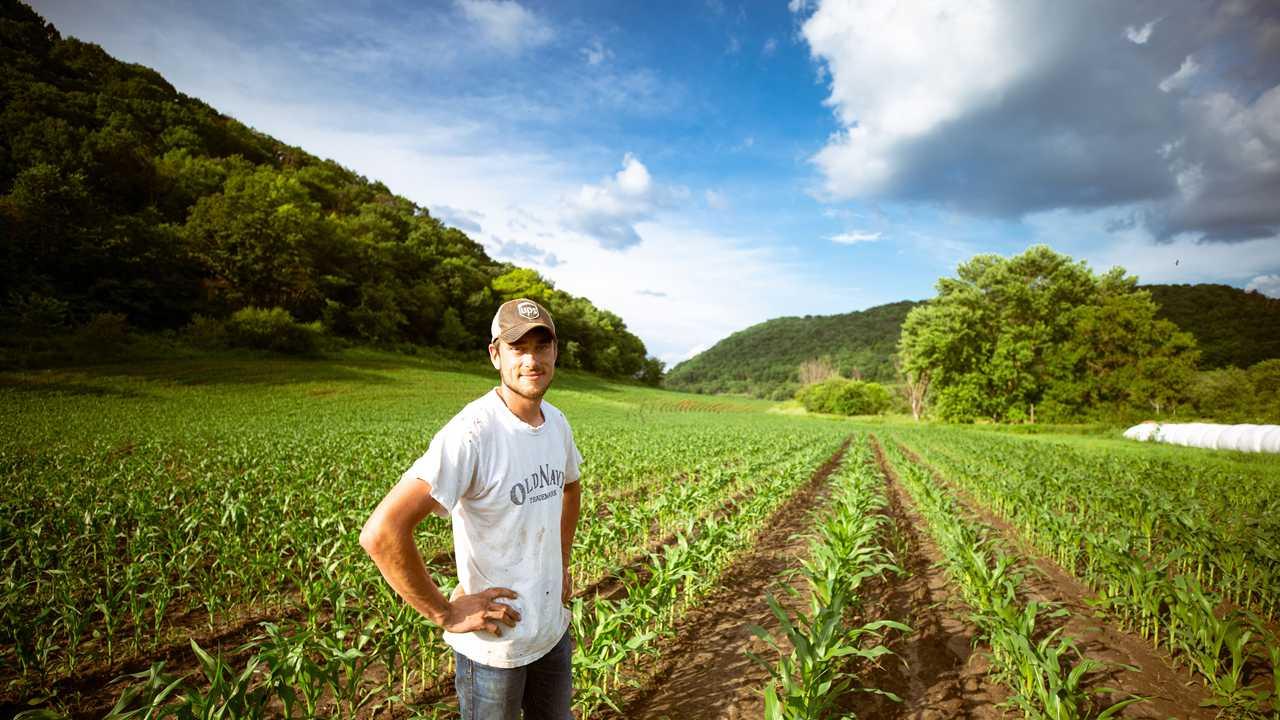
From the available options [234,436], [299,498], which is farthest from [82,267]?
[299,498]

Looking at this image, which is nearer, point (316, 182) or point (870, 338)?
point (316, 182)

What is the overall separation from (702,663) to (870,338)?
136 metres

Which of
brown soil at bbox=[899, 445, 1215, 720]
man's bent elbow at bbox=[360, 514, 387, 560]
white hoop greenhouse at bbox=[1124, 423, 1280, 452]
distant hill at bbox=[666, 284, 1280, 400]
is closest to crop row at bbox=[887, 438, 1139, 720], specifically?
brown soil at bbox=[899, 445, 1215, 720]

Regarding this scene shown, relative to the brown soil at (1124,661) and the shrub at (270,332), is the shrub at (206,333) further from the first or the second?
the brown soil at (1124,661)

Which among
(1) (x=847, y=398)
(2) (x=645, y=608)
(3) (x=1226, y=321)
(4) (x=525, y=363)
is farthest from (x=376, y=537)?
→ (3) (x=1226, y=321)

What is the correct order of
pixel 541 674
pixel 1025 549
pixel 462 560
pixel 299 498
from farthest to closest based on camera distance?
pixel 299 498 < pixel 1025 549 < pixel 541 674 < pixel 462 560

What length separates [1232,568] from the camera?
5.59 meters

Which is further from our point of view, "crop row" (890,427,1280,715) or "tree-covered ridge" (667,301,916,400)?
"tree-covered ridge" (667,301,916,400)

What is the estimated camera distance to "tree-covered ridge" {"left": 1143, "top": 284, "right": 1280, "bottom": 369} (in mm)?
44312

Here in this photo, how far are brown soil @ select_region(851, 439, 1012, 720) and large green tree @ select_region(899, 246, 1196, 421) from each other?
1680 inches

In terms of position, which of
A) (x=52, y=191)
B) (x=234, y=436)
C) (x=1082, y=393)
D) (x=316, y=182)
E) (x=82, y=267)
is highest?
(x=316, y=182)

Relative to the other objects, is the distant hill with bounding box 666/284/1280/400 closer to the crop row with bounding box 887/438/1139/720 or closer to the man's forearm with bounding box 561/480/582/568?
the crop row with bounding box 887/438/1139/720

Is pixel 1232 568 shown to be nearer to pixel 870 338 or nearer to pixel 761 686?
pixel 761 686

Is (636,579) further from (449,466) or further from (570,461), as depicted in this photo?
(449,466)
